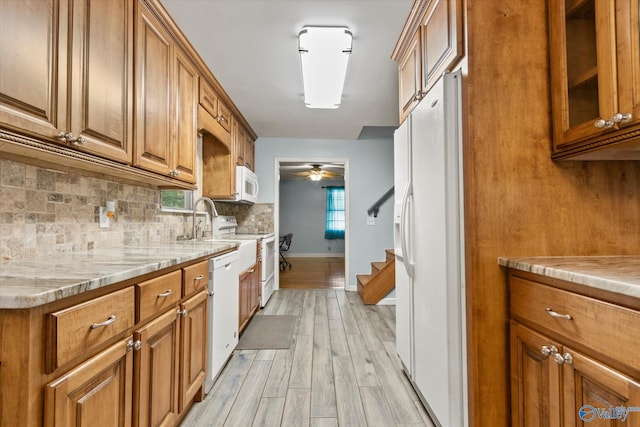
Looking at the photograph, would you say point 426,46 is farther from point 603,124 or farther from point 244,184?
point 244,184

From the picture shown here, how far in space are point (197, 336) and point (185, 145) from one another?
1267mm

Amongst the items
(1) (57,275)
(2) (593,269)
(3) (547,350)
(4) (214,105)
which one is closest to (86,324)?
(1) (57,275)

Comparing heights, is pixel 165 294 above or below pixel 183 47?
below

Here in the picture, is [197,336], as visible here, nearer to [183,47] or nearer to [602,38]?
[183,47]

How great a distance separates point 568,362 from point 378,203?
3696 millimetres

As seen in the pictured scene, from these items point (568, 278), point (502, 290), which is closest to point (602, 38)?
point (568, 278)

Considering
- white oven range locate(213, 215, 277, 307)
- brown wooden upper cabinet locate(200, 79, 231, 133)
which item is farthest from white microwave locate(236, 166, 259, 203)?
brown wooden upper cabinet locate(200, 79, 231, 133)

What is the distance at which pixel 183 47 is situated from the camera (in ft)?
7.12

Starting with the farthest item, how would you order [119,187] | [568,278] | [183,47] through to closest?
1. [183,47]
2. [119,187]
3. [568,278]

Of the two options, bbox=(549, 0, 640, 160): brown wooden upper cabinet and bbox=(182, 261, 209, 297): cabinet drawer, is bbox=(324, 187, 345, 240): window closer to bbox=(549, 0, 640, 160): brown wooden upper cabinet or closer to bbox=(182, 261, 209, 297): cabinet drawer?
bbox=(182, 261, 209, 297): cabinet drawer

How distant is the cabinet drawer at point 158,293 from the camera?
1.17 metres

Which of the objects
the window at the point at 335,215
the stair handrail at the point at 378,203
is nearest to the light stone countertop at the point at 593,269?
the stair handrail at the point at 378,203

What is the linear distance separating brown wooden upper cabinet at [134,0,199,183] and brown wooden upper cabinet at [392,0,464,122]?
4.87 ft

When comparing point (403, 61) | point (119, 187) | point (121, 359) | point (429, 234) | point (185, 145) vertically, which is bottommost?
point (121, 359)
